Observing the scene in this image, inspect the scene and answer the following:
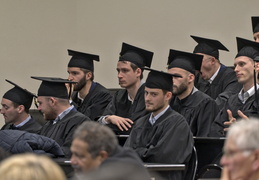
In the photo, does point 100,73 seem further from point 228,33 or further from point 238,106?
point 238,106

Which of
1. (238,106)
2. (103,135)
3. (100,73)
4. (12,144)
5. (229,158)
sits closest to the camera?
(229,158)

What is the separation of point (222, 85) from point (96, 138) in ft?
14.9

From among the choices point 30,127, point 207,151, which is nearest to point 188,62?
point 207,151

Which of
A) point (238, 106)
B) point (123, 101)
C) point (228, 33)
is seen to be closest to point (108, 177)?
point (238, 106)

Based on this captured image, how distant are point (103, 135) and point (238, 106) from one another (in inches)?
139

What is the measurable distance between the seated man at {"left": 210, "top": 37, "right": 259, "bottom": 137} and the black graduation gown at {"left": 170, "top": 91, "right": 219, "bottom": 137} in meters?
0.09

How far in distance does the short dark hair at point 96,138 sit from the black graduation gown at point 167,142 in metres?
2.03

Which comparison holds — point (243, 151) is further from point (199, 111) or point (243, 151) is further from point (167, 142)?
point (199, 111)

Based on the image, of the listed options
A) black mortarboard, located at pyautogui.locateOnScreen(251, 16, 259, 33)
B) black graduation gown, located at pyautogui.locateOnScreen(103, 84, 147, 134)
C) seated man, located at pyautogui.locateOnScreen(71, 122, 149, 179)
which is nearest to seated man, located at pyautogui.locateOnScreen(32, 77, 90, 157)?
black graduation gown, located at pyautogui.locateOnScreen(103, 84, 147, 134)

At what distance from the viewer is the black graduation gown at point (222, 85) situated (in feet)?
26.9

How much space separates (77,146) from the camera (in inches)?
164

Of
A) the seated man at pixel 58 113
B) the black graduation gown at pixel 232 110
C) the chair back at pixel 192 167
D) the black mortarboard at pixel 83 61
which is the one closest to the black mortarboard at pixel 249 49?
the black graduation gown at pixel 232 110

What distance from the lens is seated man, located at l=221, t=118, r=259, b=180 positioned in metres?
3.42

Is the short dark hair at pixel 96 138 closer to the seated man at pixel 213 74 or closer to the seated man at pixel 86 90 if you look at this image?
the seated man at pixel 213 74
